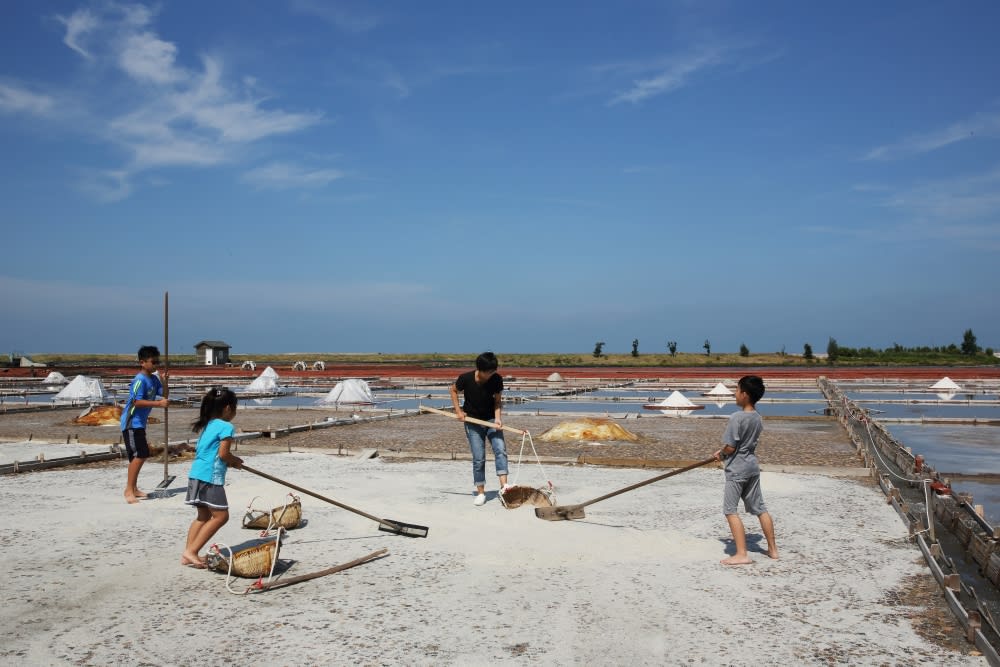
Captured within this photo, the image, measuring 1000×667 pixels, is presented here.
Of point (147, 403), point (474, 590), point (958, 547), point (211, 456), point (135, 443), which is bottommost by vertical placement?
point (958, 547)

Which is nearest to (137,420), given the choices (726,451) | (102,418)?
(726,451)

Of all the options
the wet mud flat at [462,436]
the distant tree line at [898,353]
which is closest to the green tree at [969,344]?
the distant tree line at [898,353]

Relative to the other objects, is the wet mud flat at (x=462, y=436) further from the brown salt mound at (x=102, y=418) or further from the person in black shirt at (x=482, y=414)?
the person in black shirt at (x=482, y=414)

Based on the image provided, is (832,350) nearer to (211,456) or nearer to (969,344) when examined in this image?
(969,344)

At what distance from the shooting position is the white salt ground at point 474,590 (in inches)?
152

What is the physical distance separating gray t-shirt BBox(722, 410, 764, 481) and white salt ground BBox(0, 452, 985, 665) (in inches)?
24.8

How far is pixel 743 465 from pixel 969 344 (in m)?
72.3

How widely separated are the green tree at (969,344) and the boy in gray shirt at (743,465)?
235 feet

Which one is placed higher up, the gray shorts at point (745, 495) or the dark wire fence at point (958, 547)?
the gray shorts at point (745, 495)

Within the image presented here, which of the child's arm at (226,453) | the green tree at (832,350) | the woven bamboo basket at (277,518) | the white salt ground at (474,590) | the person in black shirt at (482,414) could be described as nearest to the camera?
the white salt ground at (474,590)

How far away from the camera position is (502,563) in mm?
5398

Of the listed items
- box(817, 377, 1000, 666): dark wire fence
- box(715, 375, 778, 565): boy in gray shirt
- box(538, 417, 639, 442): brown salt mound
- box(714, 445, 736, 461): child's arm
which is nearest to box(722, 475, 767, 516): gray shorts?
box(715, 375, 778, 565): boy in gray shirt

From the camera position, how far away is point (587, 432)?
13.2 m

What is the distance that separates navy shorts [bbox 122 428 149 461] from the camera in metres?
7.32
